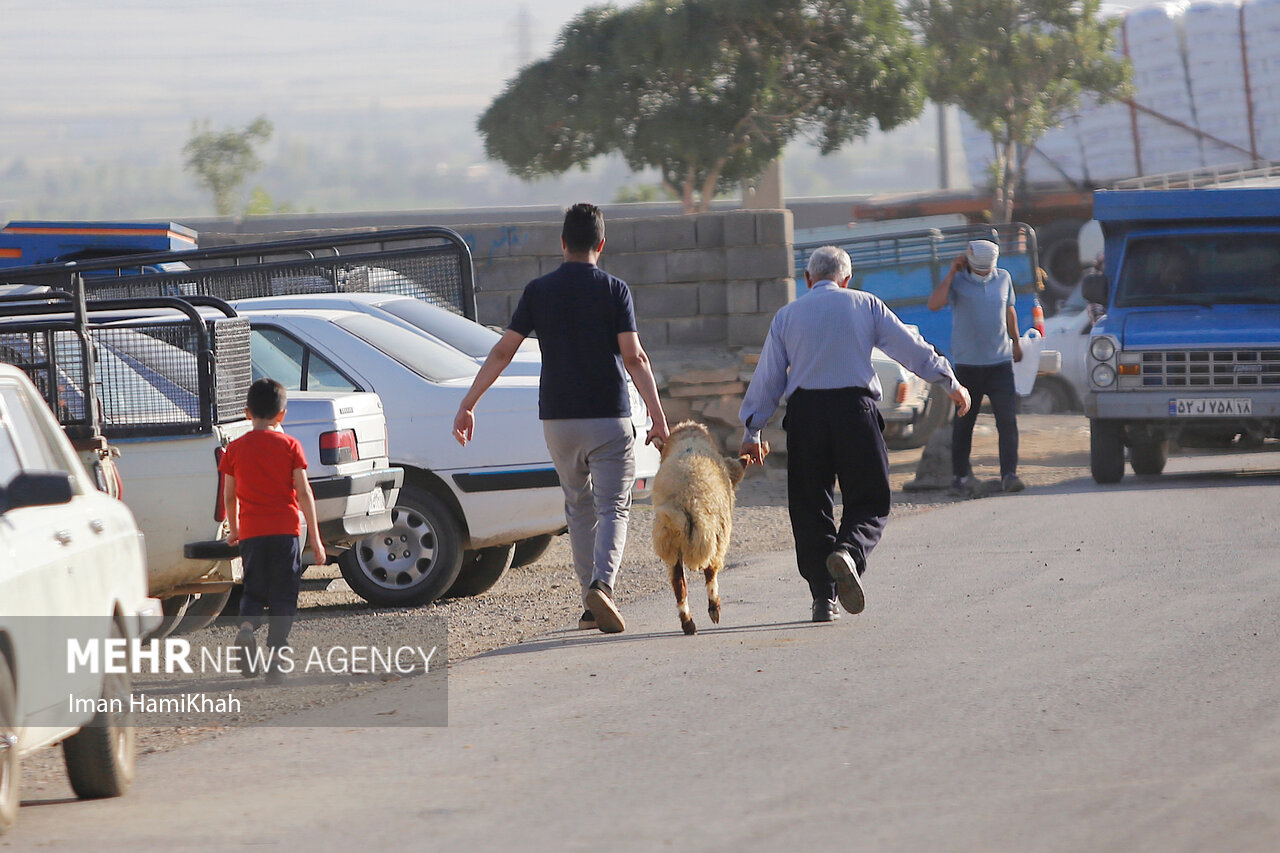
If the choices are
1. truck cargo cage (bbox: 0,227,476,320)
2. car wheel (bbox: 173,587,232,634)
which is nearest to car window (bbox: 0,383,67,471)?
car wheel (bbox: 173,587,232,634)

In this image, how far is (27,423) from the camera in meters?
5.14

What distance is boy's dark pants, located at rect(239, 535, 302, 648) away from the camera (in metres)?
7.03

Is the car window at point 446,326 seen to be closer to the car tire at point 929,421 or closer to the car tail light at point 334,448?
the car tail light at point 334,448

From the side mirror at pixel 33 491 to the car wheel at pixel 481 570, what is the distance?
5.40m

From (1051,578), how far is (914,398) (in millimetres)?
7351

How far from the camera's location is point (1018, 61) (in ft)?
119

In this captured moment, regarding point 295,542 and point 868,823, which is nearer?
point 868,823

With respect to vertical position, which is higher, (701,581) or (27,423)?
(27,423)

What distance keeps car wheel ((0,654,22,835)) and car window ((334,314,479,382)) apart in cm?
494

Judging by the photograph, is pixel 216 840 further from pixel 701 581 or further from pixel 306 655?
pixel 701 581

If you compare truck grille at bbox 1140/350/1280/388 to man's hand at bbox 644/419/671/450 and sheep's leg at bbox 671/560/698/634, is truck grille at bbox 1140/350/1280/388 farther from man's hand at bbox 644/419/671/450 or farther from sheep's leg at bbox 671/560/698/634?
sheep's leg at bbox 671/560/698/634

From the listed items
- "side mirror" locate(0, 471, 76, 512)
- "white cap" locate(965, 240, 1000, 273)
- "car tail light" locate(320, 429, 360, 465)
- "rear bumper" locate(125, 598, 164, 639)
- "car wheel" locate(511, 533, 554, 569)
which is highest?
"white cap" locate(965, 240, 1000, 273)

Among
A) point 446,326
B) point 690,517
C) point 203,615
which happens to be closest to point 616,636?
point 690,517

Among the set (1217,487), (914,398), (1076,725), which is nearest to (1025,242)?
(914,398)
